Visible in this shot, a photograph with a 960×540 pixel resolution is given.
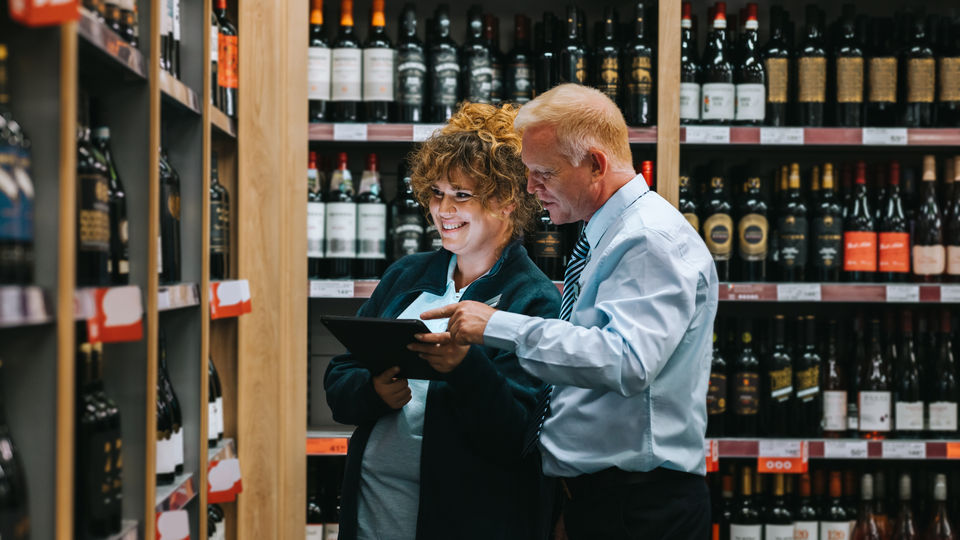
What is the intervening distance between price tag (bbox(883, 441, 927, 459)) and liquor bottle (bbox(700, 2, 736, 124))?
4.04ft

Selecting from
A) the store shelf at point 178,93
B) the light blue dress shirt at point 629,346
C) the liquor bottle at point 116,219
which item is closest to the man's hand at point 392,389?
the light blue dress shirt at point 629,346

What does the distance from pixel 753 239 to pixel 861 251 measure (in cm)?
38

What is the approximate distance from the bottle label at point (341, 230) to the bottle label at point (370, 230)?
0.03 metres

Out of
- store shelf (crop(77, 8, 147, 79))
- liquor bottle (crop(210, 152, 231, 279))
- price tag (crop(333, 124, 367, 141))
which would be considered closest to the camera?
store shelf (crop(77, 8, 147, 79))

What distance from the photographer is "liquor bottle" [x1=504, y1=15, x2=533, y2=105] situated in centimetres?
297

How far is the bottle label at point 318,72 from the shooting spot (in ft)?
9.42

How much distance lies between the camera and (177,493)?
5.94 ft

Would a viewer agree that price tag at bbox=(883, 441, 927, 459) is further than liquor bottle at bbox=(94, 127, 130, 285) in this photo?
Yes

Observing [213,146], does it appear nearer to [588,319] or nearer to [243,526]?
[243,526]

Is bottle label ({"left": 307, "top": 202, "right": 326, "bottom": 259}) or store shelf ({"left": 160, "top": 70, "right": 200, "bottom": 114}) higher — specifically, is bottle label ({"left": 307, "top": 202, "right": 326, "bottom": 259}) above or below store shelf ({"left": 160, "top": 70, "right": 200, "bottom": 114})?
below

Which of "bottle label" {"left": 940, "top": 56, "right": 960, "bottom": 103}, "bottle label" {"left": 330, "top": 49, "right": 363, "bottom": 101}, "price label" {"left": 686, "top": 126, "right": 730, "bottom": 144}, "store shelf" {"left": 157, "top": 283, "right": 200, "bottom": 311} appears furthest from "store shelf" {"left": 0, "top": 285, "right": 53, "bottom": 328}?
"bottle label" {"left": 940, "top": 56, "right": 960, "bottom": 103}

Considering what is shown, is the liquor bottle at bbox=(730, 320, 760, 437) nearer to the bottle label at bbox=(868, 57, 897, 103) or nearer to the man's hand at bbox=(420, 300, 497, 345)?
the bottle label at bbox=(868, 57, 897, 103)

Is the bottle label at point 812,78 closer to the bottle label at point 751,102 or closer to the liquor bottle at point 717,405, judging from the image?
the bottle label at point 751,102

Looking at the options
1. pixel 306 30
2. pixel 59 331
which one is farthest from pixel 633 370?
pixel 306 30
